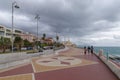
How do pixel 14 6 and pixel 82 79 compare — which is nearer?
pixel 82 79

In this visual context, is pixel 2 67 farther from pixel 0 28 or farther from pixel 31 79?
pixel 0 28

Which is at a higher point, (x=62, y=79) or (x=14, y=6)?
(x=14, y=6)

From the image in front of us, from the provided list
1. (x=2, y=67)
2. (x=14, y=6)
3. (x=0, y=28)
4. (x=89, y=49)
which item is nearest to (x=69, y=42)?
(x=0, y=28)

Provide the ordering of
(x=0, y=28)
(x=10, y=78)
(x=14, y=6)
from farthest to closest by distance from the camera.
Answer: (x=0, y=28) → (x=14, y=6) → (x=10, y=78)

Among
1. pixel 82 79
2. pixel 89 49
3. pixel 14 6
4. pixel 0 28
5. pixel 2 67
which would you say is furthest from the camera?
pixel 0 28

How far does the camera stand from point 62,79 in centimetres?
1059

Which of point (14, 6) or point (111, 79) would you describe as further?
point (14, 6)

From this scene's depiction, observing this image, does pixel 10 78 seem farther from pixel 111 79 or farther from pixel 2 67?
pixel 111 79

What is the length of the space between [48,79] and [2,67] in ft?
21.7

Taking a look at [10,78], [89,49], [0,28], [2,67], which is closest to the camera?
[10,78]

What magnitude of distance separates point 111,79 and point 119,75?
570mm

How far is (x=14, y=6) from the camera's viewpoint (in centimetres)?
2502

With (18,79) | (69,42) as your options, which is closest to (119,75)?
(18,79)

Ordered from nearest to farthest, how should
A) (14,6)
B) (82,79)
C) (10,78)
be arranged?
1. (82,79)
2. (10,78)
3. (14,6)
